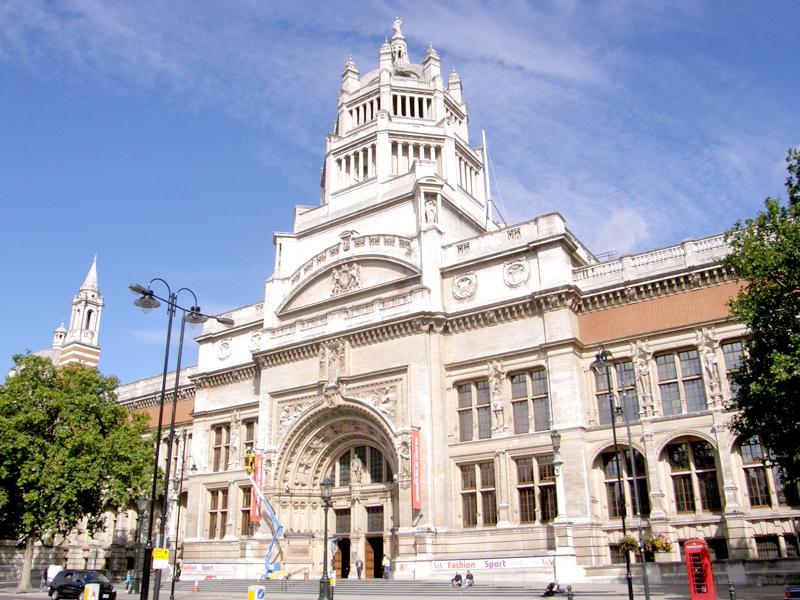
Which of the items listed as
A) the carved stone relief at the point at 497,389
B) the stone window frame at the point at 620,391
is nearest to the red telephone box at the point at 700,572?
the stone window frame at the point at 620,391

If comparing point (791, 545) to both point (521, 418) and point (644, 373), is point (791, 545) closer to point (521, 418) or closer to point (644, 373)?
point (644, 373)

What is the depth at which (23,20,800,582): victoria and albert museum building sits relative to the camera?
3178 centimetres

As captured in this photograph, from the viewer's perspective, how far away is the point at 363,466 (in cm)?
4109

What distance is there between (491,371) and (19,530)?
28.8 meters

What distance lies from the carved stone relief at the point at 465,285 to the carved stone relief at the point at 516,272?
5.97 ft

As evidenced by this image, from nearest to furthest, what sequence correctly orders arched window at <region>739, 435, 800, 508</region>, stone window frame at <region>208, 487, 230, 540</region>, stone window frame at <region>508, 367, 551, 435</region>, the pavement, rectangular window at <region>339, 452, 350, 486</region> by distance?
the pavement < arched window at <region>739, 435, 800, 508</region> < stone window frame at <region>508, 367, 551, 435</region> < rectangular window at <region>339, 452, 350, 486</region> < stone window frame at <region>208, 487, 230, 540</region>

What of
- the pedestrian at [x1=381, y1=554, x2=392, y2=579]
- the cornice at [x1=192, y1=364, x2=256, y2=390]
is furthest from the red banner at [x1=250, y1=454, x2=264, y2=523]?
the pedestrian at [x1=381, y1=554, x2=392, y2=579]

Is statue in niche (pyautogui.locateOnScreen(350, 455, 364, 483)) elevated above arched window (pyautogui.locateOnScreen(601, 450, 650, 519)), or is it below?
above

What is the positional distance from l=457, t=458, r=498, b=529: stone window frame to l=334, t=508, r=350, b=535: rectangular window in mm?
7841

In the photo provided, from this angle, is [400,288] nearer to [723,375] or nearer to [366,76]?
[723,375]

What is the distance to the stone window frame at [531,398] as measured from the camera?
35.1 meters

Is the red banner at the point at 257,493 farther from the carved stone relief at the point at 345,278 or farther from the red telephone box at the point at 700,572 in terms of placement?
the red telephone box at the point at 700,572

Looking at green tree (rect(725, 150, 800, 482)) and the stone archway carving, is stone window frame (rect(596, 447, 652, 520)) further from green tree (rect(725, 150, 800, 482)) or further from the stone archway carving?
the stone archway carving

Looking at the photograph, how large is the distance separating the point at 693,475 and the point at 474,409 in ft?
35.7
